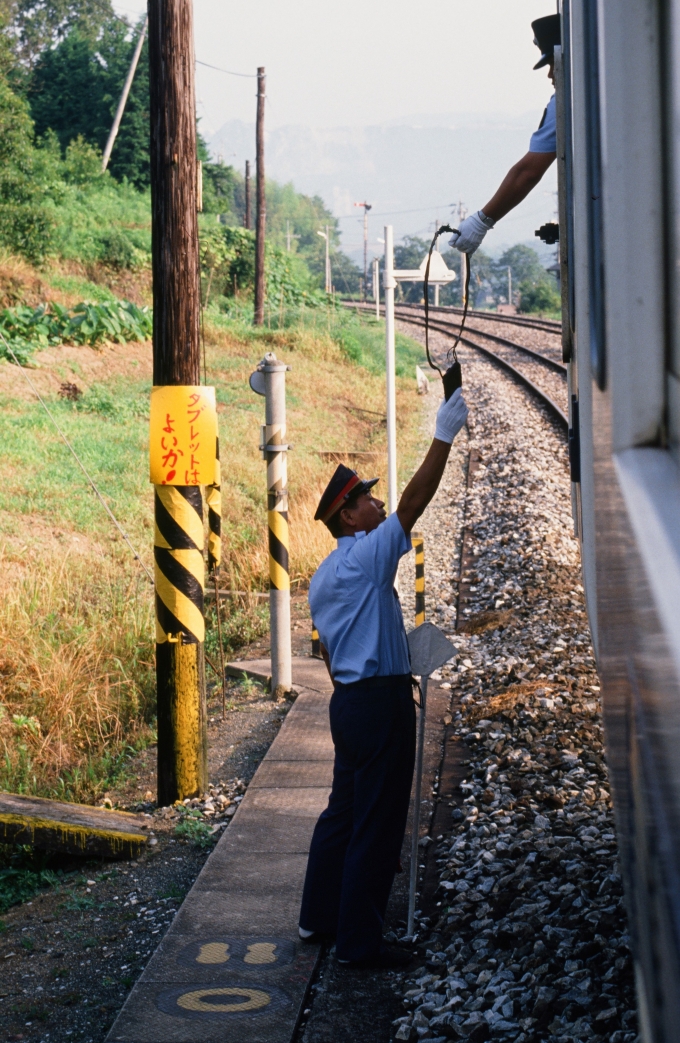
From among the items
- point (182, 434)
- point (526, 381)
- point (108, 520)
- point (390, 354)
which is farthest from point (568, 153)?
point (526, 381)

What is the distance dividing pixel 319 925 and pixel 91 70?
4647 centimetres

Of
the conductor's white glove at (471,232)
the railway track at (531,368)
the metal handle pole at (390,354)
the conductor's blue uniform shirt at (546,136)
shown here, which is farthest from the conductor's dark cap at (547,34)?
the railway track at (531,368)

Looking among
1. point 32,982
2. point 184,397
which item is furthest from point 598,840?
point 184,397

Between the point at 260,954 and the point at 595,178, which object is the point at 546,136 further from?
the point at 260,954

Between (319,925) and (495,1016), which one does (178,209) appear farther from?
(495,1016)

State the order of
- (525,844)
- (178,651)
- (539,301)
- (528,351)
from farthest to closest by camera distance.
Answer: (539,301) < (528,351) < (178,651) < (525,844)

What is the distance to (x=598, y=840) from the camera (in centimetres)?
469

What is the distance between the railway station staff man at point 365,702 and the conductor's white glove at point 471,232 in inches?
37.7

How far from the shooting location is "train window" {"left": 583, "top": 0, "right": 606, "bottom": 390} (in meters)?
1.45

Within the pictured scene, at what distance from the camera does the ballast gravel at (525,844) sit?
3.55 meters

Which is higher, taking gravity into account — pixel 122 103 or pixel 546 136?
pixel 122 103

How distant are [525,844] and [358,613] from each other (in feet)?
4.97

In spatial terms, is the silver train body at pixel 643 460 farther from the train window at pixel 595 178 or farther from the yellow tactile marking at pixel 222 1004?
the yellow tactile marking at pixel 222 1004

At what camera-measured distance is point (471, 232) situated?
355 centimetres
